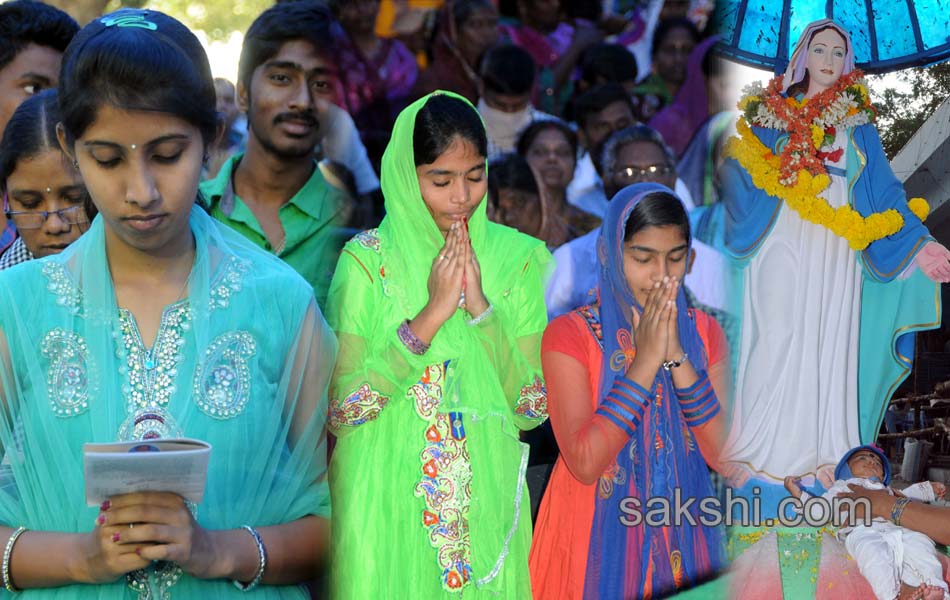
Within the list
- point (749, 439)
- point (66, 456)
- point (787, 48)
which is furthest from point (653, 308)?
point (66, 456)

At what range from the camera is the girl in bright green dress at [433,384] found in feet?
9.29

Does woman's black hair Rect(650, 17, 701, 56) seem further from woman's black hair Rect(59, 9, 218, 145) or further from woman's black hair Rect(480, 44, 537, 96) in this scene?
woman's black hair Rect(59, 9, 218, 145)

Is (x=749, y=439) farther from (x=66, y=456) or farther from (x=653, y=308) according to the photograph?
(x=66, y=456)

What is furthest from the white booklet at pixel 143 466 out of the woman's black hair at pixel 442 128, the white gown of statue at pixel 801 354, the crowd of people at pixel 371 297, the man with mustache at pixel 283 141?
the white gown of statue at pixel 801 354

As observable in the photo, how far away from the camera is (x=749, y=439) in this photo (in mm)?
3588

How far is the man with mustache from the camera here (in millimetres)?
3604

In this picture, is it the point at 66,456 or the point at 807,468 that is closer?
the point at 66,456

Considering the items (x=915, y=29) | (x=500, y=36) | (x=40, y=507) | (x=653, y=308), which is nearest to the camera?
(x=40, y=507)

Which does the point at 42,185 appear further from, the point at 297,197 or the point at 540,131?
the point at 540,131

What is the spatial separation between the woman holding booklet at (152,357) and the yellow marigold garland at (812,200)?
79.5 inches

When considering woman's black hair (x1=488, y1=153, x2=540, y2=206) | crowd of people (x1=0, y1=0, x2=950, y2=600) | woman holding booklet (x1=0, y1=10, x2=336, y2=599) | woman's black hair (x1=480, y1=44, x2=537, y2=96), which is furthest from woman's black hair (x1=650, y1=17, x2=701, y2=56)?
woman holding booklet (x1=0, y1=10, x2=336, y2=599)

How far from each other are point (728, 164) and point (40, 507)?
2559 millimetres

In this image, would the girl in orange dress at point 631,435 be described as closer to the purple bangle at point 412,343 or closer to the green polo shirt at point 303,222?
the purple bangle at point 412,343

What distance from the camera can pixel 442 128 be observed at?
115 inches
